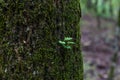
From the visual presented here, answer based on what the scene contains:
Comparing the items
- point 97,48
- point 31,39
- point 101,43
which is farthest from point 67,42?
point 101,43

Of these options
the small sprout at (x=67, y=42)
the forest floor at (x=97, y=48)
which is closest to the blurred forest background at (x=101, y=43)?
the forest floor at (x=97, y=48)

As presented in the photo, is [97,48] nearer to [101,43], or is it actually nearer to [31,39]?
[101,43]

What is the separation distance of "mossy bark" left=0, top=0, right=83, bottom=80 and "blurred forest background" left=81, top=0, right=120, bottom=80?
5353 mm

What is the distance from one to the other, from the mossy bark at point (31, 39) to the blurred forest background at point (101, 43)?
211 inches

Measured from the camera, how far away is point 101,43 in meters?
16.1

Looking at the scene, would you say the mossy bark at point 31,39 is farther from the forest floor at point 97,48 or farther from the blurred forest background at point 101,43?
the forest floor at point 97,48

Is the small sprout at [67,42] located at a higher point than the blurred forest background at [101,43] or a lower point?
higher

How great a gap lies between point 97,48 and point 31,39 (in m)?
13.1

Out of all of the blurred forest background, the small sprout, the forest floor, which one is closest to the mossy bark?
the small sprout

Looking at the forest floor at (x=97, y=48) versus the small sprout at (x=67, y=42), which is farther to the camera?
the forest floor at (x=97, y=48)

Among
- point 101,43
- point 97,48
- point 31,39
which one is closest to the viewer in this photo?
point 31,39

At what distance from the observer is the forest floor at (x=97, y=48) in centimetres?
1105

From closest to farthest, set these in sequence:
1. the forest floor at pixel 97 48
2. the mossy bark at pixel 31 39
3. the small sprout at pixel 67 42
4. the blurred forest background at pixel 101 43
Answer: the mossy bark at pixel 31 39, the small sprout at pixel 67 42, the blurred forest background at pixel 101 43, the forest floor at pixel 97 48

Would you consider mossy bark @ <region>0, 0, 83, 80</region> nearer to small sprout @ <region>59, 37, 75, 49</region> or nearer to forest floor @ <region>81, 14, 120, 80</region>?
small sprout @ <region>59, 37, 75, 49</region>
